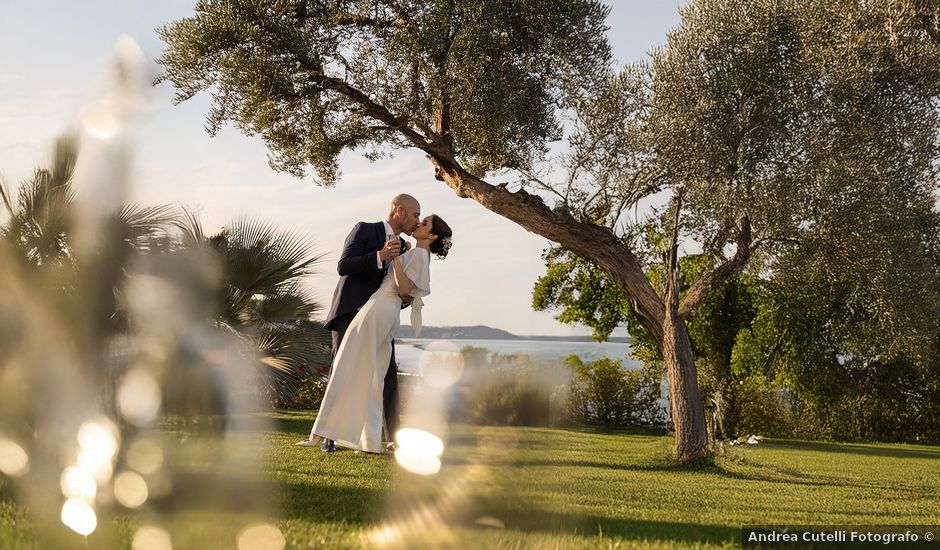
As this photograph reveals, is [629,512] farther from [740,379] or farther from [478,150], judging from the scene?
[740,379]

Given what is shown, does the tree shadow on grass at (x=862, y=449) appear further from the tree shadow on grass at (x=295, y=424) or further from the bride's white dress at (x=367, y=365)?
the bride's white dress at (x=367, y=365)

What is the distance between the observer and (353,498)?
13.8 feet

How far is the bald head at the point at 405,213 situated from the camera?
6898 millimetres

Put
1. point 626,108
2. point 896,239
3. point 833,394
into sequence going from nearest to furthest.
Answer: point 896,239
point 626,108
point 833,394

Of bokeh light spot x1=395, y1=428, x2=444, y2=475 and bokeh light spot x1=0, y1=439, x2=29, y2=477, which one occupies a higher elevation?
bokeh light spot x1=395, y1=428, x2=444, y2=475

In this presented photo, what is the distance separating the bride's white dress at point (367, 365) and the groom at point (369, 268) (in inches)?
16.0

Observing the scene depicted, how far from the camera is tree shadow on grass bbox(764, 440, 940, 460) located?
17.4 meters

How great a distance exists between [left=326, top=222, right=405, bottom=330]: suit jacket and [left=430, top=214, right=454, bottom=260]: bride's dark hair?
975 mm

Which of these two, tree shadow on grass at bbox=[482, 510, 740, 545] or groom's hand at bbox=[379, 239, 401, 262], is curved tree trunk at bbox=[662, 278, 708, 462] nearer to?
tree shadow on grass at bbox=[482, 510, 740, 545]

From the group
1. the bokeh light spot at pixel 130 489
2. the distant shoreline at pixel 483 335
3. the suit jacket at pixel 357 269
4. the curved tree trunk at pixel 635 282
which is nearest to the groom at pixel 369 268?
the suit jacket at pixel 357 269

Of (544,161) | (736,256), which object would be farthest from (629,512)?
(544,161)

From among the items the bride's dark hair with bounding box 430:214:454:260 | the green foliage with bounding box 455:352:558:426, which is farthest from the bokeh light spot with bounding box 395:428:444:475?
the bride's dark hair with bounding box 430:214:454:260

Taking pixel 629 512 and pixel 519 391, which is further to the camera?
pixel 629 512

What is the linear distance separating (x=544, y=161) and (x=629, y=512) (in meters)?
9.42
